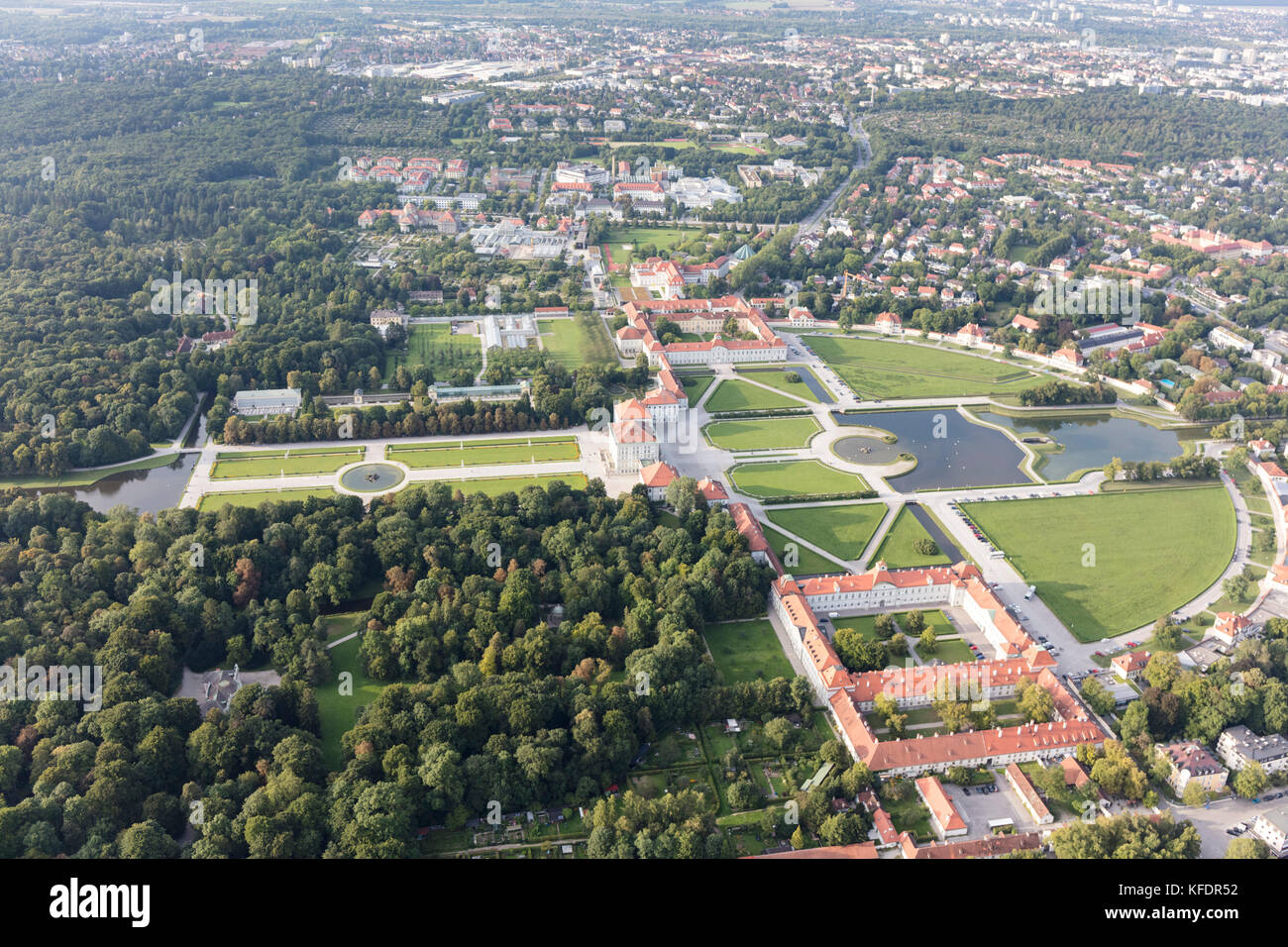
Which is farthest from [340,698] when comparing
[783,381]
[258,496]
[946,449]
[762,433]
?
[783,381]

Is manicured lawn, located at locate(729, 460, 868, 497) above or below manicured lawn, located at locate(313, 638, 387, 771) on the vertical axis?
above

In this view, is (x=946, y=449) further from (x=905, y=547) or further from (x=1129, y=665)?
(x=1129, y=665)

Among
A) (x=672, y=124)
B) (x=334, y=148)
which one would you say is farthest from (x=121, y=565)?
(x=672, y=124)

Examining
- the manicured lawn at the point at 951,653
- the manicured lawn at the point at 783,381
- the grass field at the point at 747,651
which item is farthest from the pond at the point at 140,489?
the manicured lawn at the point at 951,653

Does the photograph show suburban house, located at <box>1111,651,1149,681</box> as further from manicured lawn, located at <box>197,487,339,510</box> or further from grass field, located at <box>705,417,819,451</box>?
manicured lawn, located at <box>197,487,339,510</box>

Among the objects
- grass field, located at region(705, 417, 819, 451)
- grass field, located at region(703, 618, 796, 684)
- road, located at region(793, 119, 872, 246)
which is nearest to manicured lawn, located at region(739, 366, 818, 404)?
grass field, located at region(705, 417, 819, 451)

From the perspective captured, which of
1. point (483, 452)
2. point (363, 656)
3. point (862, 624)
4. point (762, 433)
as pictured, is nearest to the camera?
point (363, 656)

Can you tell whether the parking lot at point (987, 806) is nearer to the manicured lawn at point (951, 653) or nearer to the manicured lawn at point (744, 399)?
the manicured lawn at point (951, 653)

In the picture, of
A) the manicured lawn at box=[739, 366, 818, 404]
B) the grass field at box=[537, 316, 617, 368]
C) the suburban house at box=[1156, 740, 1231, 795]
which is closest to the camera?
the suburban house at box=[1156, 740, 1231, 795]
